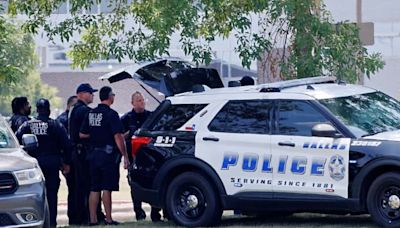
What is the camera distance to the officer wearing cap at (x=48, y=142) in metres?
13.7

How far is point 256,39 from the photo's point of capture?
1614 centimetres

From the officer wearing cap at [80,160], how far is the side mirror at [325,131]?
342 centimetres

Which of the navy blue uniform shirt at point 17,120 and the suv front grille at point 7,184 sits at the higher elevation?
the navy blue uniform shirt at point 17,120

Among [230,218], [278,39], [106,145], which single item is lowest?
[230,218]

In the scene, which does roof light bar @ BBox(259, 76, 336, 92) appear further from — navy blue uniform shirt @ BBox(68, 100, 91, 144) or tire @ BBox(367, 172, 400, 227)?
navy blue uniform shirt @ BBox(68, 100, 91, 144)

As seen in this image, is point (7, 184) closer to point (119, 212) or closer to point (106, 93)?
point (106, 93)

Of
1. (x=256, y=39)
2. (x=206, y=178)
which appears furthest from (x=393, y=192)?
(x=256, y=39)

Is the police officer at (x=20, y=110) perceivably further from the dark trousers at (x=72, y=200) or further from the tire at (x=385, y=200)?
the tire at (x=385, y=200)

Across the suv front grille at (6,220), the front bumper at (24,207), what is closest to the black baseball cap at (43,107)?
the front bumper at (24,207)

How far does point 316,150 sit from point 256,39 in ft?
13.8

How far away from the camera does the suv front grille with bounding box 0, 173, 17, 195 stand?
36.9ft

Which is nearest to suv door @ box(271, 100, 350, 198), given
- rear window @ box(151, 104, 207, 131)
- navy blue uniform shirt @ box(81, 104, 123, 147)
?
rear window @ box(151, 104, 207, 131)

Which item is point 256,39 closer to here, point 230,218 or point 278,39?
point 278,39

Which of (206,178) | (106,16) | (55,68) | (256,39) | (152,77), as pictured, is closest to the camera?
(206,178)
